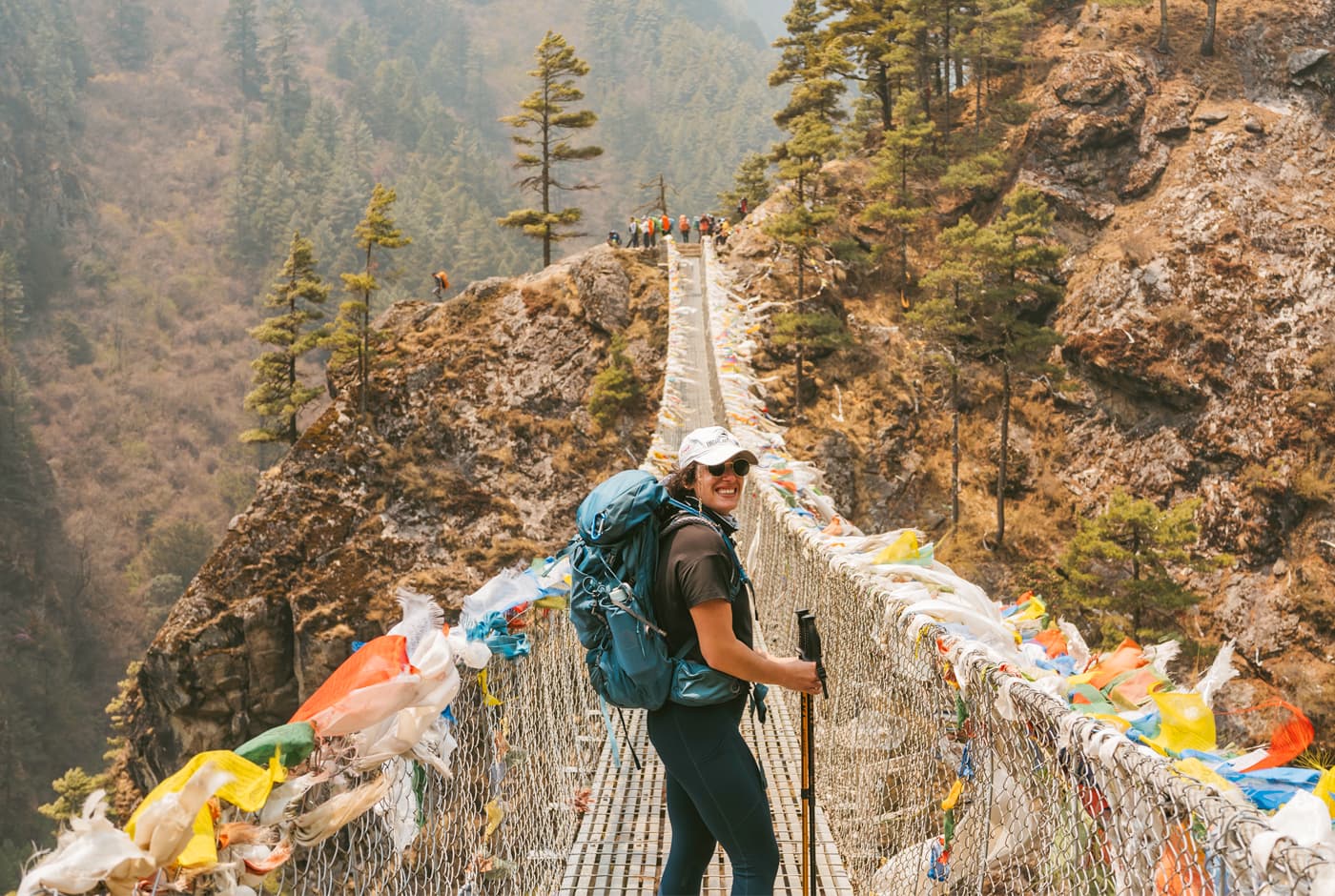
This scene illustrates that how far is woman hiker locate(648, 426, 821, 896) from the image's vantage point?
1893 millimetres

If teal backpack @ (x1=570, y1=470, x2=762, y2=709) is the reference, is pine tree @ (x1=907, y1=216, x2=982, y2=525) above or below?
below

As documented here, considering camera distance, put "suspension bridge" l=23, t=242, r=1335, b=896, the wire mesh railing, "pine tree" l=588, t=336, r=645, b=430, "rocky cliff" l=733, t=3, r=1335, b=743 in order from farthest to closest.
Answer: "pine tree" l=588, t=336, r=645, b=430 < "rocky cliff" l=733, t=3, r=1335, b=743 < "suspension bridge" l=23, t=242, r=1335, b=896 < the wire mesh railing

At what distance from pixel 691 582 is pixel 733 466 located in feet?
1.06

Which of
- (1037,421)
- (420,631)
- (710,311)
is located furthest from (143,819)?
(1037,421)

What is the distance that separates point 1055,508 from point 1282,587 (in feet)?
13.7

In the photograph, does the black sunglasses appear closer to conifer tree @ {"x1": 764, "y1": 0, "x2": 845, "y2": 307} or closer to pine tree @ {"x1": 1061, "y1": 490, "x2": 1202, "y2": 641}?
pine tree @ {"x1": 1061, "y1": 490, "x2": 1202, "y2": 641}

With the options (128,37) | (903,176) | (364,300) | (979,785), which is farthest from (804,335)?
(128,37)

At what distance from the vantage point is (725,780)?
1979 mm

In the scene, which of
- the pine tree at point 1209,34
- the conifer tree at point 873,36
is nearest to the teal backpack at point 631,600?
the conifer tree at point 873,36

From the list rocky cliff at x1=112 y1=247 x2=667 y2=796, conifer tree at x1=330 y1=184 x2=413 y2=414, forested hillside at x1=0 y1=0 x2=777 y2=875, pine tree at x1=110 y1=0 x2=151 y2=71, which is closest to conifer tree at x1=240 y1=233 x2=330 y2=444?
conifer tree at x1=330 y1=184 x2=413 y2=414

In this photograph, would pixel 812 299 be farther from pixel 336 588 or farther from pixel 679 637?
A: pixel 679 637

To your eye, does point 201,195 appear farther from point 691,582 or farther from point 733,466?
point 691,582

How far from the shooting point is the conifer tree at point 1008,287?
1817 centimetres

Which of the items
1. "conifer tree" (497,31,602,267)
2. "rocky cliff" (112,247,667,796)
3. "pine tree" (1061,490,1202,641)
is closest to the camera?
"pine tree" (1061,490,1202,641)
